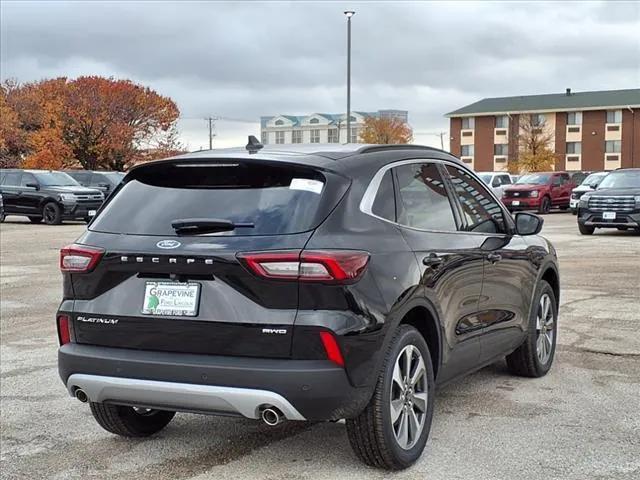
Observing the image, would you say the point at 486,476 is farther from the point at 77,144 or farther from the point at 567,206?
the point at 77,144

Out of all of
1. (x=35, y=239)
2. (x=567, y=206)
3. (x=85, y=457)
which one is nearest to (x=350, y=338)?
(x=85, y=457)

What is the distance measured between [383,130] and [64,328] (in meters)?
89.7

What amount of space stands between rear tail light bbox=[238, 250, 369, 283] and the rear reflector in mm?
255

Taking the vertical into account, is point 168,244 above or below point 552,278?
above

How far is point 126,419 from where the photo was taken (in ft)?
16.5

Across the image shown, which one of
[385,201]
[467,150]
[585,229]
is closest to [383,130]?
[467,150]

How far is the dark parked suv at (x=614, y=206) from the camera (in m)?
20.2

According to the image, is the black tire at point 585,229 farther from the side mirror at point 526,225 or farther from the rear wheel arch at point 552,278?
the side mirror at point 526,225

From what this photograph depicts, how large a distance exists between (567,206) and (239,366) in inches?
1334

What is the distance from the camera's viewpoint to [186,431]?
17.4 ft

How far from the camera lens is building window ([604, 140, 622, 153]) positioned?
3238 inches

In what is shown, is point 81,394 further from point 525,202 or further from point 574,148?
point 574,148

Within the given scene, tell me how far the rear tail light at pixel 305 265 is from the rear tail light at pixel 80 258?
87 cm

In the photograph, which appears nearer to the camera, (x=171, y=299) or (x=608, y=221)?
(x=171, y=299)
